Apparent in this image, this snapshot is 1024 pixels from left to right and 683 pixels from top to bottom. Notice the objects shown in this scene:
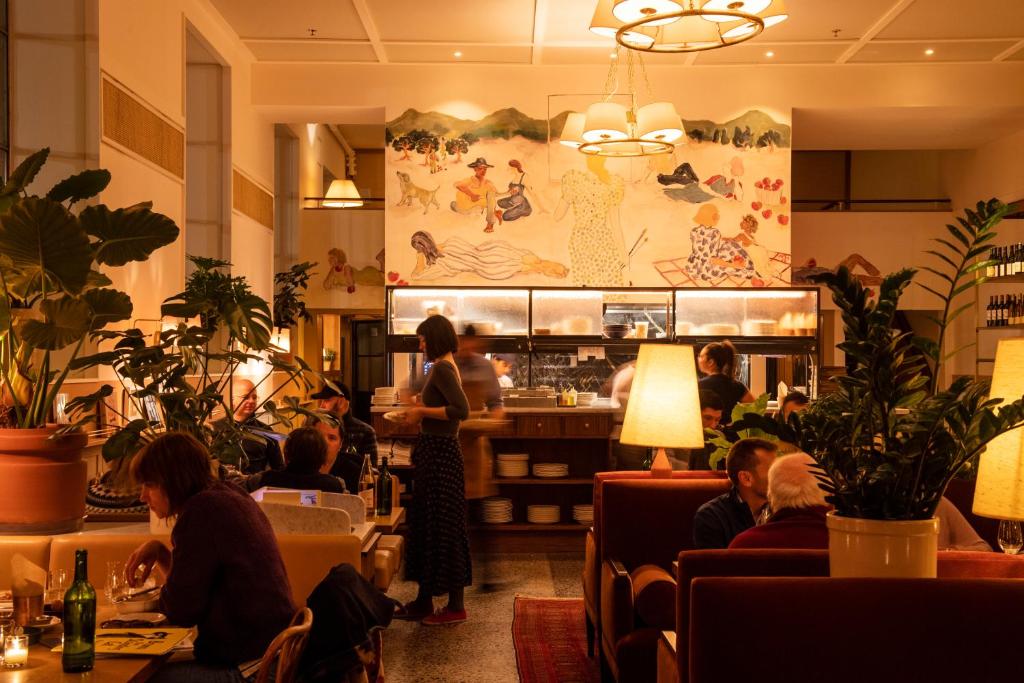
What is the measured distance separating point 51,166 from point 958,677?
19.8ft

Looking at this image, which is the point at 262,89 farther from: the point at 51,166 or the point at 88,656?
the point at 88,656

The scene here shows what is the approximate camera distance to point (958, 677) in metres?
2.55

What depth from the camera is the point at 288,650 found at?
2662 millimetres

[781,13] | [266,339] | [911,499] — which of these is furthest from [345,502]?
[781,13]

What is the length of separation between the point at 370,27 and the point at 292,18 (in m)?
0.68

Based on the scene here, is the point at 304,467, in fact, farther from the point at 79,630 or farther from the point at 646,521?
the point at 79,630

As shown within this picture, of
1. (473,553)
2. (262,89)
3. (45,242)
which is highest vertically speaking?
(262,89)

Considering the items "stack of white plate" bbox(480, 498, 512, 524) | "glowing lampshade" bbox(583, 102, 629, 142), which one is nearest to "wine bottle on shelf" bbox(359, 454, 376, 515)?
"stack of white plate" bbox(480, 498, 512, 524)

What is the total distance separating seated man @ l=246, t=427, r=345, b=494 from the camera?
5.27 m

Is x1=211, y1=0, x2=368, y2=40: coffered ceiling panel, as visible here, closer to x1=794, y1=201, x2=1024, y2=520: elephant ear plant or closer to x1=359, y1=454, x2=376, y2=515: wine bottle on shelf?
x1=359, y1=454, x2=376, y2=515: wine bottle on shelf

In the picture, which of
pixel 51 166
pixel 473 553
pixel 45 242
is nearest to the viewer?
pixel 45 242

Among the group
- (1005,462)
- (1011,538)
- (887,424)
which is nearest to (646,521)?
(1011,538)

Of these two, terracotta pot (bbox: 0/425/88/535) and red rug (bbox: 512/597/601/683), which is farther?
red rug (bbox: 512/597/601/683)

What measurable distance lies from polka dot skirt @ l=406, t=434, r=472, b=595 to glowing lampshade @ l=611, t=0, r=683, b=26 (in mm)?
2528
